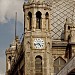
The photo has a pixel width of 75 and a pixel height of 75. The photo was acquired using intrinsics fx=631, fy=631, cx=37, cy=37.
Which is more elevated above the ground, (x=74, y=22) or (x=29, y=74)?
(x=74, y=22)

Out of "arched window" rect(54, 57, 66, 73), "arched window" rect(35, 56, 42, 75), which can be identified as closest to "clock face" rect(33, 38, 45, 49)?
"arched window" rect(35, 56, 42, 75)

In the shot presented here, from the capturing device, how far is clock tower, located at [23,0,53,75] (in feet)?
218

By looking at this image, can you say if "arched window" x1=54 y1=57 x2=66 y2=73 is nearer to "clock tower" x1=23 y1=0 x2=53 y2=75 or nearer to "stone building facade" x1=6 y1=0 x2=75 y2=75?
"stone building facade" x1=6 y1=0 x2=75 y2=75

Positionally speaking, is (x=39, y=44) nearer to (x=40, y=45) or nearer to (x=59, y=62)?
(x=40, y=45)

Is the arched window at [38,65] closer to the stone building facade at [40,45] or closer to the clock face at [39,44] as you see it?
the stone building facade at [40,45]

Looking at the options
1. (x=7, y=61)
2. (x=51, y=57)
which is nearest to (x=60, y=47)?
(x=51, y=57)

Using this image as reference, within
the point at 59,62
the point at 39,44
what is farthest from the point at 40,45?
the point at 59,62

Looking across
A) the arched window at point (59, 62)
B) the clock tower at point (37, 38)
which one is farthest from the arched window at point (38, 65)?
the arched window at point (59, 62)

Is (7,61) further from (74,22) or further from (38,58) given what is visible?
(38,58)

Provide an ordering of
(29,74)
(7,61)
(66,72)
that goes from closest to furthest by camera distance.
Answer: (66,72)
(29,74)
(7,61)

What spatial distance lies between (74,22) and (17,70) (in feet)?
30.2

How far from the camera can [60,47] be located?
233 ft

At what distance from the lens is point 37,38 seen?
219 ft

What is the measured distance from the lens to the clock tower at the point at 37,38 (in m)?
66.3
